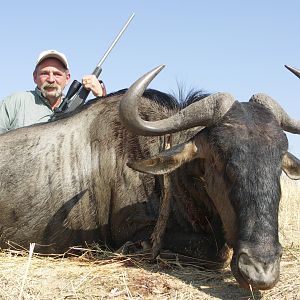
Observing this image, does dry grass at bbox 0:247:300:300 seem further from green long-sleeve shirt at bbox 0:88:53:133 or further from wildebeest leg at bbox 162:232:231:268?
green long-sleeve shirt at bbox 0:88:53:133

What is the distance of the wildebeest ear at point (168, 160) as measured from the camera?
226 inches

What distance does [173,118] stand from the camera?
5.81 meters

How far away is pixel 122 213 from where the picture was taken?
6645 millimetres

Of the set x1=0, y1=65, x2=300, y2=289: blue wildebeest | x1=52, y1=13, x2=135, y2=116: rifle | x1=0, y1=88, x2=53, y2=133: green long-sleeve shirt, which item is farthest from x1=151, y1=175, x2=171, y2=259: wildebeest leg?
x1=0, y1=88, x2=53, y2=133: green long-sleeve shirt

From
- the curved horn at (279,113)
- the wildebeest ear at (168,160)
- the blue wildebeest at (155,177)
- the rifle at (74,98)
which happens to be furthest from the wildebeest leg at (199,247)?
the rifle at (74,98)

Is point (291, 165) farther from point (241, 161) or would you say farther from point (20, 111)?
point (20, 111)

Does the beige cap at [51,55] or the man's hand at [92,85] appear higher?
the beige cap at [51,55]

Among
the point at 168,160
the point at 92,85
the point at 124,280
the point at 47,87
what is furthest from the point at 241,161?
the point at 47,87

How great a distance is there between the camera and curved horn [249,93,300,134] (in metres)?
5.93

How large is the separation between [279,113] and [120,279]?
232cm

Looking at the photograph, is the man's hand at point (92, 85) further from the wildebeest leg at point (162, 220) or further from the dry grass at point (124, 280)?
the dry grass at point (124, 280)

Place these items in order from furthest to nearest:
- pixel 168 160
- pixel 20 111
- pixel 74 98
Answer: pixel 20 111 < pixel 74 98 < pixel 168 160

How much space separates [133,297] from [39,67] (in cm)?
620

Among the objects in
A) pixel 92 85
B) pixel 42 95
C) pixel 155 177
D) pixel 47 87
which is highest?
pixel 92 85
